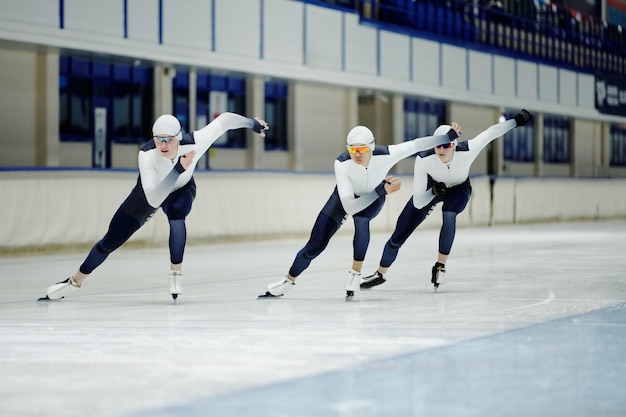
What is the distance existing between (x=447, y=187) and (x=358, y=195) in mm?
1479

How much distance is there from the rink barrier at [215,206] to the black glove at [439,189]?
9.49 m

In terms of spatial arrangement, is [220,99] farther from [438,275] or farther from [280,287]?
[280,287]

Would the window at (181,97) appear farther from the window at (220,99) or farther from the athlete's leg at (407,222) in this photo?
the athlete's leg at (407,222)

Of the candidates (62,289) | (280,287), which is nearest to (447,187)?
(280,287)

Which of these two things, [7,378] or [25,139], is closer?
[7,378]

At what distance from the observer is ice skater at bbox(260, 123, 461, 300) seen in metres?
11.5

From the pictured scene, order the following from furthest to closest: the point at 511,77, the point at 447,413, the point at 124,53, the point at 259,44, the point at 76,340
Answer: the point at 511,77, the point at 259,44, the point at 124,53, the point at 76,340, the point at 447,413

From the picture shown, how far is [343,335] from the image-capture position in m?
9.02

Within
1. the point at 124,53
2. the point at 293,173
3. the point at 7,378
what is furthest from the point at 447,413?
the point at 124,53

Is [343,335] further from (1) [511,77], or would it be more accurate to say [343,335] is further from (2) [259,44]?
(1) [511,77]

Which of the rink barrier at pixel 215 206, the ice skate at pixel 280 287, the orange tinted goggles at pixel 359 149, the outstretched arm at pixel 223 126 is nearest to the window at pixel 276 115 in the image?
the rink barrier at pixel 215 206

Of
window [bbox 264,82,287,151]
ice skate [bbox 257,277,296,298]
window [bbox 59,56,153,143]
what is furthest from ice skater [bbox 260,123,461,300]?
window [bbox 264,82,287,151]

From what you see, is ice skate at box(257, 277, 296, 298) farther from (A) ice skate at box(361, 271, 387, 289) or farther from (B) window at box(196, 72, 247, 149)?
(B) window at box(196, 72, 247, 149)

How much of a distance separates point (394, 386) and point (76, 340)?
3072 mm
